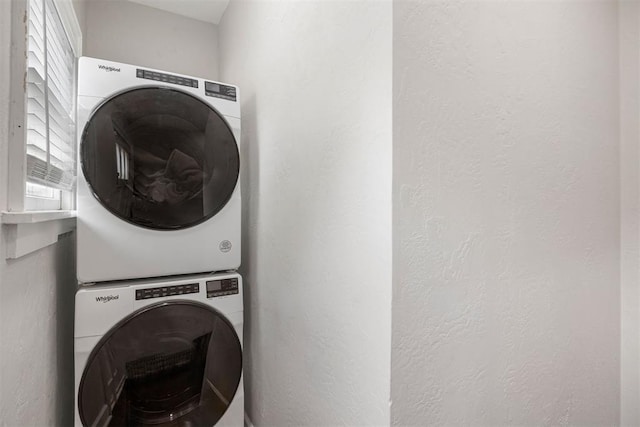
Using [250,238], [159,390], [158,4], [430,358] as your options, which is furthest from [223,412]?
[158,4]

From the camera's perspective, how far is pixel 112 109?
1.21m

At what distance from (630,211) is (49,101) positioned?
2.28 m

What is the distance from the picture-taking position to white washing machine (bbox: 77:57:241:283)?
3.90ft

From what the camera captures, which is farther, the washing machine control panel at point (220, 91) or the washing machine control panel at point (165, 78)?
the washing machine control panel at point (220, 91)

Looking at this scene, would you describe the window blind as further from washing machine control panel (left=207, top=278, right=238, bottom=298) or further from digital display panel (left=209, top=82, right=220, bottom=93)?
washing machine control panel (left=207, top=278, right=238, bottom=298)

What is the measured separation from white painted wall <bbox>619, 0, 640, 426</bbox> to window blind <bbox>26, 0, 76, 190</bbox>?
2.07 metres

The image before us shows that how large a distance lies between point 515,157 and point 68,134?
6.00 feet

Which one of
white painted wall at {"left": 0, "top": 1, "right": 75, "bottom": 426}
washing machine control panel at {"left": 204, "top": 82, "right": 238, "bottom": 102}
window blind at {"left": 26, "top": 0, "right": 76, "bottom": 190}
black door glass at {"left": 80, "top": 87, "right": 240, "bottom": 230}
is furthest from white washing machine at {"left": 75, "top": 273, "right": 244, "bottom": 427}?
washing machine control panel at {"left": 204, "top": 82, "right": 238, "bottom": 102}

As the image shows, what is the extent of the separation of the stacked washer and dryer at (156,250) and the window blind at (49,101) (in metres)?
0.11

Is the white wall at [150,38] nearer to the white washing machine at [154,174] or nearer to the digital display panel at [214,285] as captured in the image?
the white washing machine at [154,174]

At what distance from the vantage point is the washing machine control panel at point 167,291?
1233mm

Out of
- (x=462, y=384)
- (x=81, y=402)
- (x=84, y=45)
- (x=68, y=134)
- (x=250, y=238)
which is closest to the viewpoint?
(x=462, y=384)

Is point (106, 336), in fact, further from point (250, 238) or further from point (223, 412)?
point (250, 238)

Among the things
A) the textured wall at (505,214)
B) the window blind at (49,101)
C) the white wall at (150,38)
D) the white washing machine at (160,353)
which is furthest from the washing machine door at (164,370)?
the white wall at (150,38)
